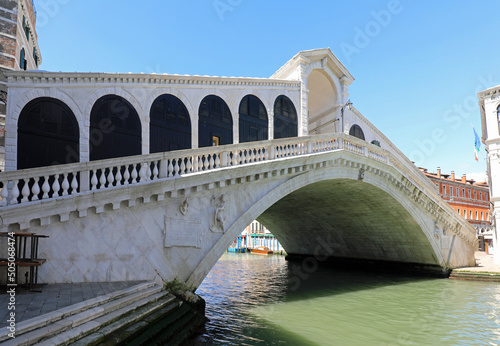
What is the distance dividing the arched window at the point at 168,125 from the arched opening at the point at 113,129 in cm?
59

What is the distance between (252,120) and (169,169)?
6.66 meters

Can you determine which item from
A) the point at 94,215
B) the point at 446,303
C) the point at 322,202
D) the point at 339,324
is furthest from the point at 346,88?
the point at 94,215

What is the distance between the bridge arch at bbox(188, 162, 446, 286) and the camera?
15.6 meters

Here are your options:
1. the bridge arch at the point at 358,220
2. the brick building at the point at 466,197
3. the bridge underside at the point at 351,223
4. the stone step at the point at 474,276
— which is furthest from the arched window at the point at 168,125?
the brick building at the point at 466,197

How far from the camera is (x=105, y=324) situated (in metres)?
5.86

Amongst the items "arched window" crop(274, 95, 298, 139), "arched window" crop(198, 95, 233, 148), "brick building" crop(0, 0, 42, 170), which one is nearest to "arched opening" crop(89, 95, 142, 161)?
"arched window" crop(198, 95, 233, 148)

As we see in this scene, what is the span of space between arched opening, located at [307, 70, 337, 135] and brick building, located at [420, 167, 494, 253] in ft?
81.6

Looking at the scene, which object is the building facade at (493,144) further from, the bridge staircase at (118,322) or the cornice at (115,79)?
the bridge staircase at (118,322)

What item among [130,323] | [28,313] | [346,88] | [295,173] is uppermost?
[346,88]

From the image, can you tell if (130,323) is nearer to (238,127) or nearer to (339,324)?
(339,324)

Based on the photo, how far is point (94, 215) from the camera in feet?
28.0

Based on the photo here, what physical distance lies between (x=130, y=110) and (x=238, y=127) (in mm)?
4852

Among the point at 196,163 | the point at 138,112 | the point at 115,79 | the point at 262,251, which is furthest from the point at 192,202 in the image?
the point at 262,251

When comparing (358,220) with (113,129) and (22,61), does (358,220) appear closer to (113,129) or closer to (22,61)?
(113,129)
